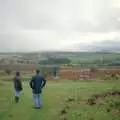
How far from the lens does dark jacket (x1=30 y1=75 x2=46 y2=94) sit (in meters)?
4.84

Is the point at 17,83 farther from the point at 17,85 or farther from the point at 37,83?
the point at 37,83

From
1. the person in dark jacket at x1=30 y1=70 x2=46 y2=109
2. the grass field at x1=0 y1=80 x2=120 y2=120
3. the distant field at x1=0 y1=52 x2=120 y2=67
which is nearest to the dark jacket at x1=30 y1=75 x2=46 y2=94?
the person in dark jacket at x1=30 y1=70 x2=46 y2=109

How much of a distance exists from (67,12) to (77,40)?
49cm

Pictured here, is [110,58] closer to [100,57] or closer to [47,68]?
[100,57]

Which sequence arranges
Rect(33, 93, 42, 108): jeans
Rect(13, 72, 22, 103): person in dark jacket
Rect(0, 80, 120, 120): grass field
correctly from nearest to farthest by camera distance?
Rect(0, 80, 120, 120): grass field, Rect(33, 93, 42, 108): jeans, Rect(13, 72, 22, 103): person in dark jacket

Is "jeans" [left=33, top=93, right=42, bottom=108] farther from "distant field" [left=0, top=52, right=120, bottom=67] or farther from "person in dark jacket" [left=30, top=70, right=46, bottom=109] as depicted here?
"distant field" [left=0, top=52, right=120, bottom=67]

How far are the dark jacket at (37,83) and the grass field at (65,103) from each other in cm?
12

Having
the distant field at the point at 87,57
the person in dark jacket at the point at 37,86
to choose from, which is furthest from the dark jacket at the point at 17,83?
the distant field at the point at 87,57

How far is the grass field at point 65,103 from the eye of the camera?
4594mm

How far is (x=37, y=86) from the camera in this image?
484 centimetres

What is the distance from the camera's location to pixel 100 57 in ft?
16.7

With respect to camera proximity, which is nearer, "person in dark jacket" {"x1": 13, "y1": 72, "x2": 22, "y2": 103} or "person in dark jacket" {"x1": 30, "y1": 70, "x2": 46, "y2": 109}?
"person in dark jacket" {"x1": 30, "y1": 70, "x2": 46, "y2": 109}

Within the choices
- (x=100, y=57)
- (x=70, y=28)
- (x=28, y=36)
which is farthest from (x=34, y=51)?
(x=100, y=57)

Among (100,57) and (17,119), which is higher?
(100,57)
